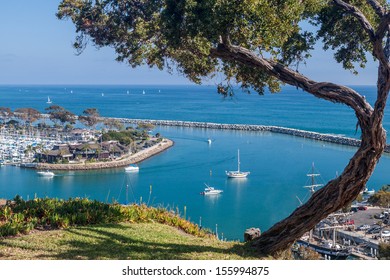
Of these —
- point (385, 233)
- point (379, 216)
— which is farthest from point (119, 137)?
point (385, 233)

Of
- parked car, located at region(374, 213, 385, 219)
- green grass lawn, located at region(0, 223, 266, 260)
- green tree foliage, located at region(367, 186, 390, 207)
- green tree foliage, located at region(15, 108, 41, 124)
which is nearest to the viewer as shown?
green grass lawn, located at region(0, 223, 266, 260)

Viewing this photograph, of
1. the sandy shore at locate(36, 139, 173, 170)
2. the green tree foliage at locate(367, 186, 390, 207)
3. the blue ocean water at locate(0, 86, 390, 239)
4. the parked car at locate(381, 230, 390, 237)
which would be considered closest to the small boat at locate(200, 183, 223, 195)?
the blue ocean water at locate(0, 86, 390, 239)

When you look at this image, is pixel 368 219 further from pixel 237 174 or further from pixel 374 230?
pixel 237 174

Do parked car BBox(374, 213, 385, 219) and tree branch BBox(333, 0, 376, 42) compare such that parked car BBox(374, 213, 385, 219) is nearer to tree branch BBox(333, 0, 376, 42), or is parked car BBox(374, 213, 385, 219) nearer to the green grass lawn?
the green grass lawn

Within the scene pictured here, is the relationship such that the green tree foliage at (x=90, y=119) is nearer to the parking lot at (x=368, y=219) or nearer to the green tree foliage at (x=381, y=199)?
the green tree foliage at (x=381, y=199)

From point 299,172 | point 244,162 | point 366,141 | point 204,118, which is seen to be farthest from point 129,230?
point 204,118

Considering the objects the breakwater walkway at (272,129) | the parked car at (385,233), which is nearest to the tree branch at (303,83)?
the parked car at (385,233)

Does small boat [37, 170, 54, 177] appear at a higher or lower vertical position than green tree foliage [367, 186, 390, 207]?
lower
